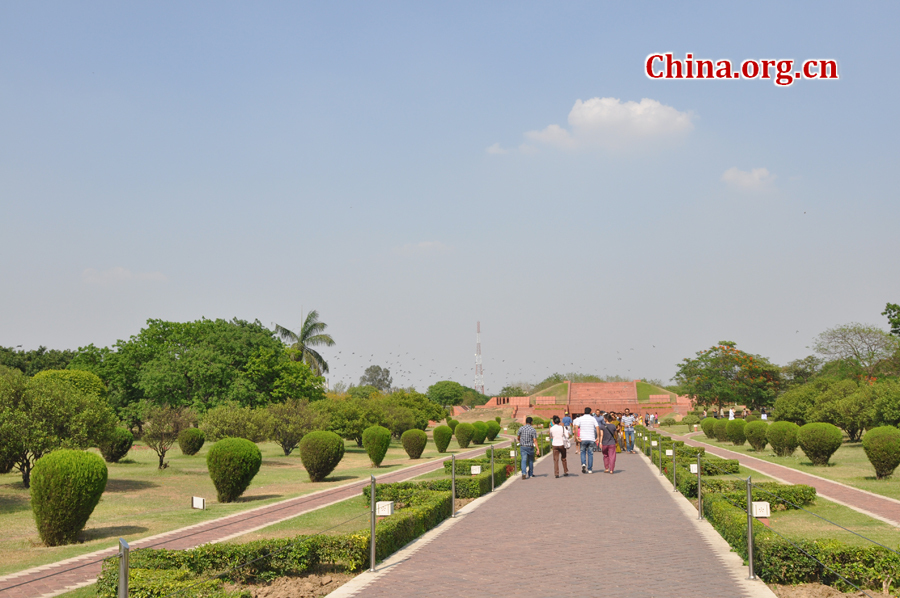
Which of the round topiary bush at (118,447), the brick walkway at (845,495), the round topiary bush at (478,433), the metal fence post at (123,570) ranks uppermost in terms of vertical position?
the metal fence post at (123,570)

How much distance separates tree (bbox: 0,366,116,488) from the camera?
678 inches

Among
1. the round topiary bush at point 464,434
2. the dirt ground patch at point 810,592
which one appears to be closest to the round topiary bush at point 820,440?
the dirt ground patch at point 810,592

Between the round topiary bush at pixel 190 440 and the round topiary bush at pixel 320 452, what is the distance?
11071 mm

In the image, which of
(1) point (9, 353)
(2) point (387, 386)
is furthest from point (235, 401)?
(2) point (387, 386)

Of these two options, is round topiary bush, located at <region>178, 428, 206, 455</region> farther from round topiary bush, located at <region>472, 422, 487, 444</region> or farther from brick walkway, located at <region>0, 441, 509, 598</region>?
round topiary bush, located at <region>472, 422, 487, 444</region>

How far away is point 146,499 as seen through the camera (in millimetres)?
17906

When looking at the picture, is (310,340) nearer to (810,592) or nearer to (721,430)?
(721,430)

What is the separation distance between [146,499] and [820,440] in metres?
19.0

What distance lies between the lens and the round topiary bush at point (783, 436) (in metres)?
25.4

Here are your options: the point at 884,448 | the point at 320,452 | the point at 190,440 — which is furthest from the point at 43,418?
the point at 884,448

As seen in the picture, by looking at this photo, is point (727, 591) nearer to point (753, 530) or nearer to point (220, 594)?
point (753, 530)

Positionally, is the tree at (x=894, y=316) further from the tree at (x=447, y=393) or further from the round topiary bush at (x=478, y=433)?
the tree at (x=447, y=393)

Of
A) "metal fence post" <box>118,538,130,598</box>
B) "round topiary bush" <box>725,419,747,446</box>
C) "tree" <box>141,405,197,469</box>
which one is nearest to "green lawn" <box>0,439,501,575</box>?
"tree" <box>141,405,197,469</box>

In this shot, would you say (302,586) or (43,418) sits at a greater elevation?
(43,418)
